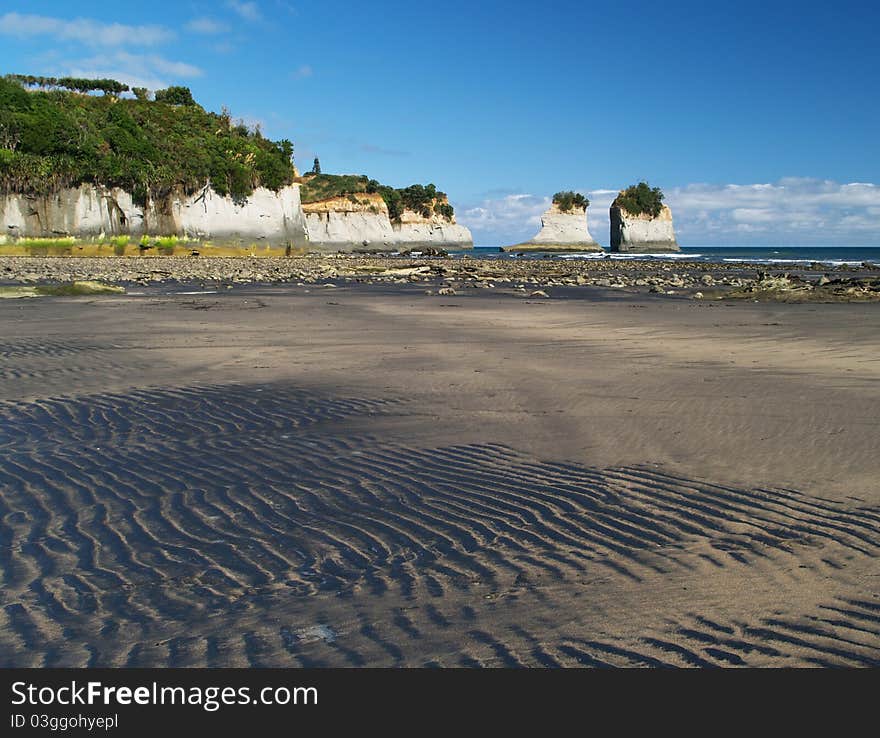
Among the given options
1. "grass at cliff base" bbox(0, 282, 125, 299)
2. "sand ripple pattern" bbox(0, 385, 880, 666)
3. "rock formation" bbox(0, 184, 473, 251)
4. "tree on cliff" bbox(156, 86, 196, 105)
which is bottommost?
"sand ripple pattern" bbox(0, 385, 880, 666)

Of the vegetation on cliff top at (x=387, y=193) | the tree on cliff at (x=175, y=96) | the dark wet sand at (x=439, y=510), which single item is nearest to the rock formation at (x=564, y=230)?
the vegetation on cliff top at (x=387, y=193)

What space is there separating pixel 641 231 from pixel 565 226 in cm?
1285

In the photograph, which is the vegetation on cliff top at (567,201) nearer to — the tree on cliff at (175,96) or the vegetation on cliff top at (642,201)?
the vegetation on cliff top at (642,201)

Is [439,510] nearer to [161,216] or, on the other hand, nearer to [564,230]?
[161,216]

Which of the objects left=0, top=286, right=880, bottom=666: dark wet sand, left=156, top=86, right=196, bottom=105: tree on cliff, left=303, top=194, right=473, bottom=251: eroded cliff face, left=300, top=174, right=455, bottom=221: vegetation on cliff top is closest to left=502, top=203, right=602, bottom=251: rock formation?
left=300, top=174, right=455, bottom=221: vegetation on cliff top

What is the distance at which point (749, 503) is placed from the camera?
422cm

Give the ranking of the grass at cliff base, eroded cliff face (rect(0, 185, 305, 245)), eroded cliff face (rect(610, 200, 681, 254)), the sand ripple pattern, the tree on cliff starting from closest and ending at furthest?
1. the sand ripple pattern
2. the grass at cliff base
3. eroded cliff face (rect(0, 185, 305, 245))
4. the tree on cliff
5. eroded cliff face (rect(610, 200, 681, 254))

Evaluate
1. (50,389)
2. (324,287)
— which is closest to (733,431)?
(50,389)

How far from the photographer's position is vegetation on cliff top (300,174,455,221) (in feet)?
353

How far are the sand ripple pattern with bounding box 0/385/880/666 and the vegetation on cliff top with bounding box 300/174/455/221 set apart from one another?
103826 mm

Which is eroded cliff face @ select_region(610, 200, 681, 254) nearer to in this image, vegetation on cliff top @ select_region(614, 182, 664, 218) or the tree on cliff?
vegetation on cliff top @ select_region(614, 182, 664, 218)

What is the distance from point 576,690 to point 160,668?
1374 mm

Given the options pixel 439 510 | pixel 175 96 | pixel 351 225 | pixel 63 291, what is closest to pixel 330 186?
pixel 351 225

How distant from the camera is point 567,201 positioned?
429 ft
